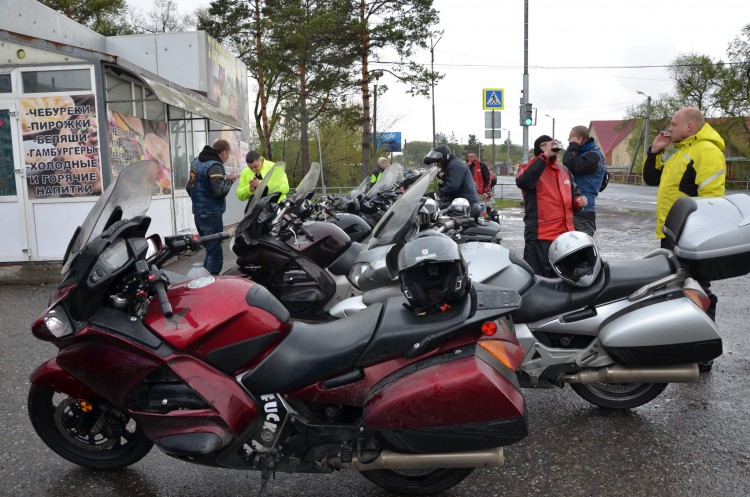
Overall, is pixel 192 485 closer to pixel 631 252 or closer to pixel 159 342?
pixel 159 342

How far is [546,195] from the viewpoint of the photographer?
17.4ft

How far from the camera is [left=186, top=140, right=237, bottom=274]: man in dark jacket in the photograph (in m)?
7.45

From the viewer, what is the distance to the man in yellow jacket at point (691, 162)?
15.2 feet

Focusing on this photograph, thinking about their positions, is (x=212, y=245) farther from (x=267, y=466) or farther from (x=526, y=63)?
(x=526, y=63)

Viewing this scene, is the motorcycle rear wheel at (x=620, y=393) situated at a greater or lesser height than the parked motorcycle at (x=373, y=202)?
lesser

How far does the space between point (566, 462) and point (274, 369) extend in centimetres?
173

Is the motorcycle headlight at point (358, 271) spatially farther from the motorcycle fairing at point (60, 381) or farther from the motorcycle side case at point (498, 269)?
the motorcycle fairing at point (60, 381)

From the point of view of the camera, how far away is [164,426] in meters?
2.63

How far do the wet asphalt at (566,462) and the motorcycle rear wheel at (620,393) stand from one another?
3.1 inches

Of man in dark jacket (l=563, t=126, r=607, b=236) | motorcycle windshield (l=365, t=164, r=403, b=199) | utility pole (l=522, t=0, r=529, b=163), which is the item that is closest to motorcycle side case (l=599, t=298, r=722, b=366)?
man in dark jacket (l=563, t=126, r=607, b=236)

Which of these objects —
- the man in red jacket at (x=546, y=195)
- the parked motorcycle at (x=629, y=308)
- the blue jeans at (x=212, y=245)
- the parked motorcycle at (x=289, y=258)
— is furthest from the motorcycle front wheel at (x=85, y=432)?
the blue jeans at (x=212, y=245)

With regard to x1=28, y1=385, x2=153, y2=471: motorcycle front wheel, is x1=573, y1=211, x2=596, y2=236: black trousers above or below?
above

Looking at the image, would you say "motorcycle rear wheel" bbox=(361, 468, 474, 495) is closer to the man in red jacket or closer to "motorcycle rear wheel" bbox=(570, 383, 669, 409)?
"motorcycle rear wheel" bbox=(570, 383, 669, 409)

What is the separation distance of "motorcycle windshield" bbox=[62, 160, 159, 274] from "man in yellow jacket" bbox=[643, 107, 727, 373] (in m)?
3.65
